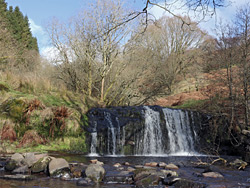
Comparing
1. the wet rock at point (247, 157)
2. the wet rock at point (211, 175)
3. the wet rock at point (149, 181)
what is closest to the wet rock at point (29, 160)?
the wet rock at point (149, 181)

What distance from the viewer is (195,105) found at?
1705cm

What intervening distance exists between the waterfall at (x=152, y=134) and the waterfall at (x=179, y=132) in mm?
538

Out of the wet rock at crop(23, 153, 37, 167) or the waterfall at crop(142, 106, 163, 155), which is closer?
the wet rock at crop(23, 153, 37, 167)

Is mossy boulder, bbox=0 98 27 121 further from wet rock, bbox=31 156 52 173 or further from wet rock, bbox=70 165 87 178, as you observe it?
wet rock, bbox=70 165 87 178

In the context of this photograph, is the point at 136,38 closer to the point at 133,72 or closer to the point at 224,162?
the point at 133,72

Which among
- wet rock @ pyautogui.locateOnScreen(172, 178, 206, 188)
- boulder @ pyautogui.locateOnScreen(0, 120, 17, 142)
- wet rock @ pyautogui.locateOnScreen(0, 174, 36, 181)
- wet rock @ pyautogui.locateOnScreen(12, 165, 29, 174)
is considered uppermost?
boulder @ pyautogui.locateOnScreen(0, 120, 17, 142)

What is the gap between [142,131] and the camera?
11266 mm

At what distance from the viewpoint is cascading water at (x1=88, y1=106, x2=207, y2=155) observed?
10594 millimetres

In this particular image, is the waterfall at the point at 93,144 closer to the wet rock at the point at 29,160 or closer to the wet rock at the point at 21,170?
the wet rock at the point at 29,160

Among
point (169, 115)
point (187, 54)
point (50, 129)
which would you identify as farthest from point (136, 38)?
point (187, 54)

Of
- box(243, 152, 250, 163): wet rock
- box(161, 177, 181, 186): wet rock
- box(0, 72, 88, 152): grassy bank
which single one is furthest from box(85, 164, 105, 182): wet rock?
box(243, 152, 250, 163): wet rock

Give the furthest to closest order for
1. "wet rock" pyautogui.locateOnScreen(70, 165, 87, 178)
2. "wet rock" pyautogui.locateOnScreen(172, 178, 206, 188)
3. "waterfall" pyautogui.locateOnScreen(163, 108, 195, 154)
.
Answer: "waterfall" pyautogui.locateOnScreen(163, 108, 195, 154) < "wet rock" pyautogui.locateOnScreen(70, 165, 87, 178) < "wet rock" pyautogui.locateOnScreen(172, 178, 206, 188)

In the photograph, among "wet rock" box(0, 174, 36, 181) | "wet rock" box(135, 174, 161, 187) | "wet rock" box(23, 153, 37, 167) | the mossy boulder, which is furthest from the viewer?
the mossy boulder

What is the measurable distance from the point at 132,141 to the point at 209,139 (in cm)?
441
